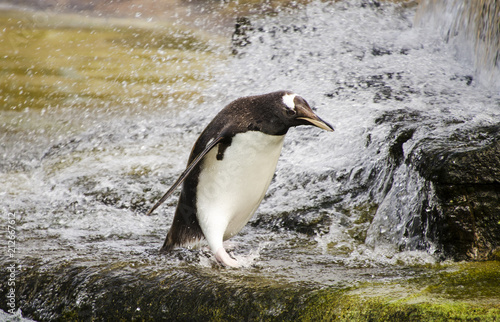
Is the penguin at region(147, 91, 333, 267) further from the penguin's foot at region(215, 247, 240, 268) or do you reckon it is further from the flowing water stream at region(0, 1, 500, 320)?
the flowing water stream at region(0, 1, 500, 320)

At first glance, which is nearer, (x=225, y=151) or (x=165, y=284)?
(x=165, y=284)

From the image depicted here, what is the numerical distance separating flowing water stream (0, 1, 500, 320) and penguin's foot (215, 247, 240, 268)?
0.03 m

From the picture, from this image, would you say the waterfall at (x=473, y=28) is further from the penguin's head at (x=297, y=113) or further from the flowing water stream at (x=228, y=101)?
the penguin's head at (x=297, y=113)

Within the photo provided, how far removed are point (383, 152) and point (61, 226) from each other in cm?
161

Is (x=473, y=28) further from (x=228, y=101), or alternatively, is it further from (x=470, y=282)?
(x=470, y=282)

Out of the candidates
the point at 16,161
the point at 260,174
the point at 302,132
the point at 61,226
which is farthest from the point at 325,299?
the point at 16,161

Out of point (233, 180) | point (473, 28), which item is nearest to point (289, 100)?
point (233, 180)

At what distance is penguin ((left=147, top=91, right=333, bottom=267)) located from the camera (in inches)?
67.4

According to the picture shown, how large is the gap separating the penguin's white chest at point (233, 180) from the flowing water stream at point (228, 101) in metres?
0.14

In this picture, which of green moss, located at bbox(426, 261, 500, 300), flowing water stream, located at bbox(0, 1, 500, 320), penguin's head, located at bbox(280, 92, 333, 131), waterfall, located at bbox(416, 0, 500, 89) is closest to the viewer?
green moss, located at bbox(426, 261, 500, 300)

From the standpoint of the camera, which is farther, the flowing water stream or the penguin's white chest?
the flowing water stream

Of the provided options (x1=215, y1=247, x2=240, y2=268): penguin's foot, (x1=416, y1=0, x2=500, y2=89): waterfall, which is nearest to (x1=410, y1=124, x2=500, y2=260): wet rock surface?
(x1=215, y1=247, x2=240, y2=268): penguin's foot

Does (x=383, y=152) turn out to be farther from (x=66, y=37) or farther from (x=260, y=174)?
(x=66, y=37)

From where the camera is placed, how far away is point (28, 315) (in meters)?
1.58
